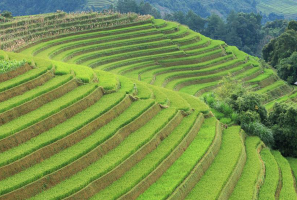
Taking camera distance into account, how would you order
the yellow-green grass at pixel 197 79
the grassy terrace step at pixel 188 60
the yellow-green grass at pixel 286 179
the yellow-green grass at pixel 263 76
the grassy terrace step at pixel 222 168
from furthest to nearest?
the grassy terrace step at pixel 188 60
the yellow-green grass at pixel 263 76
the yellow-green grass at pixel 197 79
the yellow-green grass at pixel 286 179
the grassy terrace step at pixel 222 168

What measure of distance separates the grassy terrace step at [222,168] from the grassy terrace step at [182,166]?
2.51ft

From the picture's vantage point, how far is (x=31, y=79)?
2252 centimetres

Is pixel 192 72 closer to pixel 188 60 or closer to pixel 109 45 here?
pixel 188 60

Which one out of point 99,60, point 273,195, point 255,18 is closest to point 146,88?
point 273,195

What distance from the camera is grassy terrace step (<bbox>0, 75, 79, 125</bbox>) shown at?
63.1ft

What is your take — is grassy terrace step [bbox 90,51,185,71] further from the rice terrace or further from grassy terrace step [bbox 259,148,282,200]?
grassy terrace step [bbox 259,148,282,200]

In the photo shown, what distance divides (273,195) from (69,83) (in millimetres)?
11538

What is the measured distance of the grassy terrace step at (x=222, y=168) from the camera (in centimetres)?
1798

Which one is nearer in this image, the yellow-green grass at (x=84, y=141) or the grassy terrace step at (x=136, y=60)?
the yellow-green grass at (x=84, y=141)

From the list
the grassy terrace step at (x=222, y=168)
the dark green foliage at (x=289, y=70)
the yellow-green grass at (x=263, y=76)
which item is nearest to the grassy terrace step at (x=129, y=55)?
the yellow-green grass at (x=263, y=76)

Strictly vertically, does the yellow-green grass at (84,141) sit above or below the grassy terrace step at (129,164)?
above

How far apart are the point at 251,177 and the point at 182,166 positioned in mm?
3511

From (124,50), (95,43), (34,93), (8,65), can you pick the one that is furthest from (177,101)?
(95,43)

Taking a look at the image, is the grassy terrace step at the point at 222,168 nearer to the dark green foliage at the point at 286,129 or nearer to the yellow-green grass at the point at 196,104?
the yellow-green grass at the point at 196,104
